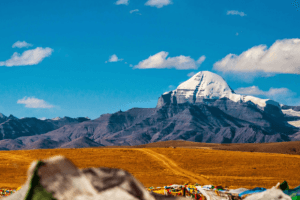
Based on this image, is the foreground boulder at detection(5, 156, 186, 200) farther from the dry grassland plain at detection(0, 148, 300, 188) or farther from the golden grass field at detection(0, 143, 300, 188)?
the dry grassland plain at detection(0, 148, 300, 188)

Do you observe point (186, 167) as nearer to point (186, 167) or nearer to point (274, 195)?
point (186, 167)

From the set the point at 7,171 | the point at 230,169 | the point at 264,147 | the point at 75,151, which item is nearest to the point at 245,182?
the point at 230,169

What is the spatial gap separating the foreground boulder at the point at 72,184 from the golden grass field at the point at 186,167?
2703cm

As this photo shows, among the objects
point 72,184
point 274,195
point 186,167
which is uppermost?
point 72,184

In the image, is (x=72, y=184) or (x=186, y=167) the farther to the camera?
(x=186, y=167)

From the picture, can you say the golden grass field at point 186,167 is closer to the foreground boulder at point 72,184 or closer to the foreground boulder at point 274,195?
the foreground boulder at point 274,195

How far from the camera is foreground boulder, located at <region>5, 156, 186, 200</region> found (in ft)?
3.89

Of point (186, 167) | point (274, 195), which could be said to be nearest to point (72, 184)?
point (274, 195)

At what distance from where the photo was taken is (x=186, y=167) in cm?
4103

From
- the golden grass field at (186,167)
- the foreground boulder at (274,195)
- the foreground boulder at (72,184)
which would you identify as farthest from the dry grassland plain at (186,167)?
the foreground boulder at (72,184)

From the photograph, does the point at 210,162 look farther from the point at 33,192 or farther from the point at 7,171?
the point at 33,192

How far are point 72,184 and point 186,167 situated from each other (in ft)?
134

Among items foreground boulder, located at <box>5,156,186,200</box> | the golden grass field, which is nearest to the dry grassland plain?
the golden grass field

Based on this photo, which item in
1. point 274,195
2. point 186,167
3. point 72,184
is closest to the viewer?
point 72,184
